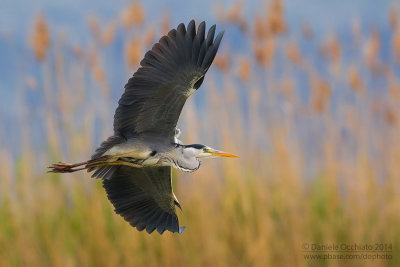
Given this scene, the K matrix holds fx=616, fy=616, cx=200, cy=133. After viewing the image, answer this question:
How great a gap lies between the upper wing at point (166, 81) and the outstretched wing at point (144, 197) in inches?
8.5

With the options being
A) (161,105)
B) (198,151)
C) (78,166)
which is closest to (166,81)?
(161,105)

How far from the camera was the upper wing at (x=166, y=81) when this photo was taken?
1.49 meters

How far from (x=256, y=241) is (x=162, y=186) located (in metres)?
1.79

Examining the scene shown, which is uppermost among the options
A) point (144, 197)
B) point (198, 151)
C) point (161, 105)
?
point (161, 105)

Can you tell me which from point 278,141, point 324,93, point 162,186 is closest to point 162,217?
point 162,186

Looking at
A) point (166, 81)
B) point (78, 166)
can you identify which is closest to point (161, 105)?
point (166, 81)

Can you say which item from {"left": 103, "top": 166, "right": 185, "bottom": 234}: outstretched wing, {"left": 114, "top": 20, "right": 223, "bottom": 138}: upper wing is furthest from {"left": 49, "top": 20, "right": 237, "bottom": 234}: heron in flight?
{"left": 103, "top": 166, "right": 185, "bottom": 234}: outstretched wing

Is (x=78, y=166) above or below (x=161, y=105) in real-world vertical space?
below

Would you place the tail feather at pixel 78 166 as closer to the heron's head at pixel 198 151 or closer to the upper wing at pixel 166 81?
the upper wing at pixel 166 81

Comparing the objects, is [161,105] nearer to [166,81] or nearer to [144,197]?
[166,81]

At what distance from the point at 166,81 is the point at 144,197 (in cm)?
39

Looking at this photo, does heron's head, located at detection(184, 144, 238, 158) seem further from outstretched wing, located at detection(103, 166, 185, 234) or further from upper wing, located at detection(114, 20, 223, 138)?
outstretched wing, located at detection(103, 166, 185, 234)

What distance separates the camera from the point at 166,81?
4.92ft

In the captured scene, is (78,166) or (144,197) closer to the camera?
(78,166)
